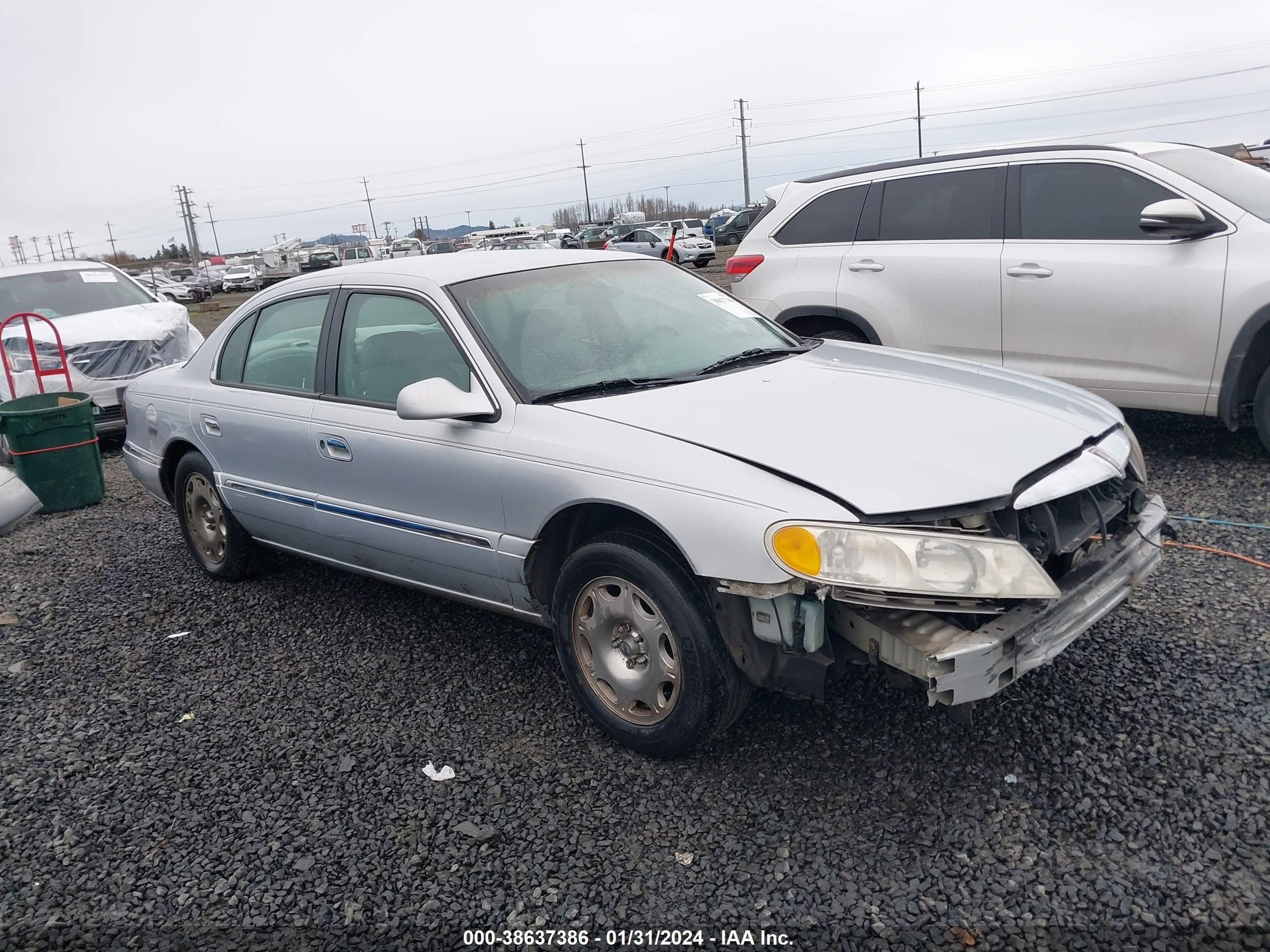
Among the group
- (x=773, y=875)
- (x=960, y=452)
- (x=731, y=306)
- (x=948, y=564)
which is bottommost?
(x=773, y=875)

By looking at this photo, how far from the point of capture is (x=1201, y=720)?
3.12m

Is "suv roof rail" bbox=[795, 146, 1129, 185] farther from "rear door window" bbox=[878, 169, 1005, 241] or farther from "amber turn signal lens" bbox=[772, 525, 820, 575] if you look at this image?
"amber turn signal lens" bbox=[772, 525, 820, 575]

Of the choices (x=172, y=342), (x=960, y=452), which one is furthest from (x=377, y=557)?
(x=172, y=342)

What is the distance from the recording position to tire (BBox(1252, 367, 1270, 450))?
206 inches

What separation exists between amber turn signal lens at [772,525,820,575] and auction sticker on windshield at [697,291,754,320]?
188 cm

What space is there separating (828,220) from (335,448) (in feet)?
13.3

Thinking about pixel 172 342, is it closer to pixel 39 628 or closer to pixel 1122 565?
pixel 39 628

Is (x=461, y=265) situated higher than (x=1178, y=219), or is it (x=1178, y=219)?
(x=461, y=265)

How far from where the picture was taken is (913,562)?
2586 millimetres

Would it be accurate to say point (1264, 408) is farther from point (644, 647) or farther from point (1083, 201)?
point (644, 647)

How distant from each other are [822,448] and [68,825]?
2685mm

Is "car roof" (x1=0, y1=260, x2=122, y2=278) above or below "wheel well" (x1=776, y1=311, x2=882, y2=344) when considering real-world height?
above

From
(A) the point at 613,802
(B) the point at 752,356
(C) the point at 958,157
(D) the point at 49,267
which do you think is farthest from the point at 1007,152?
(D) the point at 49,267

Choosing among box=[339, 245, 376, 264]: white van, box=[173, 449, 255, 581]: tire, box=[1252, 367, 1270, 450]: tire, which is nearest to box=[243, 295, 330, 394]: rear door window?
box=[173, 449, 255, 581]: tire
